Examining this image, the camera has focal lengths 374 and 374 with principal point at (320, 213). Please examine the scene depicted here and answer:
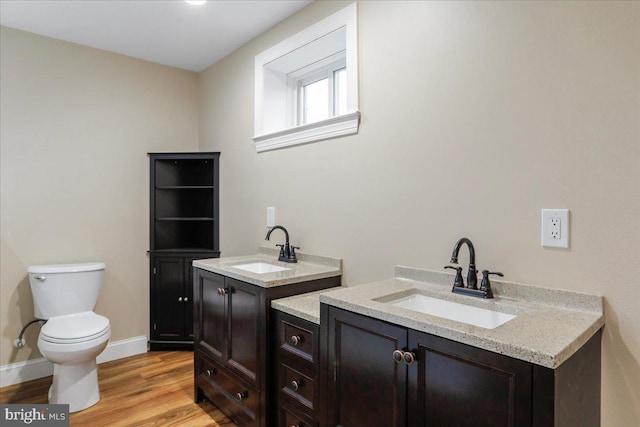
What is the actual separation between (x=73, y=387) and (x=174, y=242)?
53.6 inches

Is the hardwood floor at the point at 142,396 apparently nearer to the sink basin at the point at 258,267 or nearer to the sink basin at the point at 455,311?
the sink basin at the point at 258,267

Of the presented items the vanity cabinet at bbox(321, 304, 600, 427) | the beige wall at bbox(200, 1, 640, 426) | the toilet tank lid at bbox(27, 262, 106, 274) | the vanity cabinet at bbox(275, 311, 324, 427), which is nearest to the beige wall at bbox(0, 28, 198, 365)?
the toilet tank lid at bbox(27, 262, 106, 274)

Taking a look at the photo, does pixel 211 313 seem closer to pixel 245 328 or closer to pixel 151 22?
pixel 245 328

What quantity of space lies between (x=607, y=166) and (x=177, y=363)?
3.00 metres

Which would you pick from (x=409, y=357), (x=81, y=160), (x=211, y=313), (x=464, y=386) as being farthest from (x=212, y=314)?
(x=81, y=160)

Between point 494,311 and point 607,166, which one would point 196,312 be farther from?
point 607,166

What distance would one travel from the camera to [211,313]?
222cm

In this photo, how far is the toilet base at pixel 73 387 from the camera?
227 cm

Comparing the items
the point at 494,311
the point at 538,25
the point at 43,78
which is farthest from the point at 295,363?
the point at 43,78

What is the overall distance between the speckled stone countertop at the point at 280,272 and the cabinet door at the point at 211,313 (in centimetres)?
7

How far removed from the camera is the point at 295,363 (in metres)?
1.69

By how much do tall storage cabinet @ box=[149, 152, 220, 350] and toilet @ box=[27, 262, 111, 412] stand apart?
19.5 inches

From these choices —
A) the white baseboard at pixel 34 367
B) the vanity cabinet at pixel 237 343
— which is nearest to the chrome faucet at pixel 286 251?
the vanity cabinet at pixel 237 343

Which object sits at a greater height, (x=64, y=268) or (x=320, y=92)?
(x=320, y=92)
